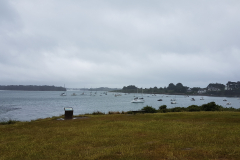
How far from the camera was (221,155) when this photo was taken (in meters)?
7.88

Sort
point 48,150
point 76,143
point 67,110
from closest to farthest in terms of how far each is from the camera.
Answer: point 48,150
point 76,143
point 67,110

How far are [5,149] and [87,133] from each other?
15.4 ft

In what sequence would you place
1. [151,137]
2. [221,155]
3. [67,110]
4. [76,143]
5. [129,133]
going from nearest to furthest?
[221,155]
[76,143]
[151,137]
[129,133]
[67,110]

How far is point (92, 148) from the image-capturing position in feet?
31.3

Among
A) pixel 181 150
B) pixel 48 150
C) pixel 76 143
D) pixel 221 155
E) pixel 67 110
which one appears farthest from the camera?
pixel 67 110

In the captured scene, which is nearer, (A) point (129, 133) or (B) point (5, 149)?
(B) point (5, 149)

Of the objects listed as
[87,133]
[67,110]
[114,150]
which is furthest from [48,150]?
[67,110]

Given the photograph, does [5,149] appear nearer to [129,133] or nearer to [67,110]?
[129,133]

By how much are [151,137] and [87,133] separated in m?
4.06

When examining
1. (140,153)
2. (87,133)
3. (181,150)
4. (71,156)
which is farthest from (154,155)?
(87,133)

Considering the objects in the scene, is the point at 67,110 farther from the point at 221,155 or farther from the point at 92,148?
the point at 221,155

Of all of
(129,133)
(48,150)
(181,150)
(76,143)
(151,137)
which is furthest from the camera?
(129,133)

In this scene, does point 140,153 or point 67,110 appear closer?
point 140,153

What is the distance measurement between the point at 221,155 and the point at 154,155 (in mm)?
2493
